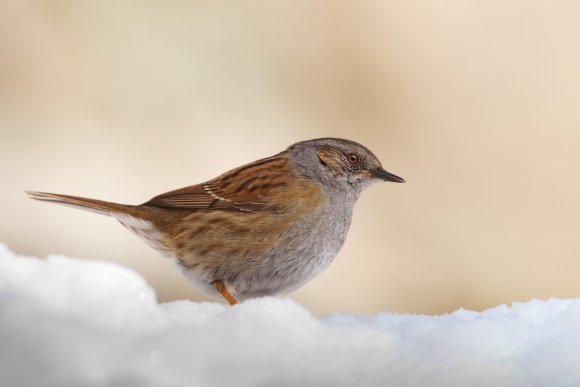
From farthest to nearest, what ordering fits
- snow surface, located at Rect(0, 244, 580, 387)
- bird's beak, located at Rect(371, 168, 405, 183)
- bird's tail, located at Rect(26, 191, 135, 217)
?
bird's beak, located at Rect(371, 168, 405, 183) < bird's tail, located at Rect(26, 191, 135, 217) < snow surface, located at Rect(0, 244, 580, 387)

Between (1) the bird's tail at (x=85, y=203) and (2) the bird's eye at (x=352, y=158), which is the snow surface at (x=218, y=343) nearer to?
(1) the bird's tail at (x=85, y=203)

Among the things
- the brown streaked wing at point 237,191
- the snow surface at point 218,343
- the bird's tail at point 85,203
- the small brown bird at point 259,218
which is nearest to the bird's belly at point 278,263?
the small brown bird at point 259,218

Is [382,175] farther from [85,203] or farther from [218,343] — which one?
[218,343]

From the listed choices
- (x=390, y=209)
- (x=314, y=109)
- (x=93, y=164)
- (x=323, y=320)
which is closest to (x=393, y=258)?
(x=390, y=209)

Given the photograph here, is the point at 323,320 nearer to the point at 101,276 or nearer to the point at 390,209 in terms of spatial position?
the point at 101,276

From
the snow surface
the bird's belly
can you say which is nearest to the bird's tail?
the bird's belly

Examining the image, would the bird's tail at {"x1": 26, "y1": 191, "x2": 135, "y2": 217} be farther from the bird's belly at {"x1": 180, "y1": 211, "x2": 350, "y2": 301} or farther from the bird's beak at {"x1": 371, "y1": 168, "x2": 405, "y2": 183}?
the bird's beak at {"x1": 371, "y1": 168, "x2": 405, "y2": 183}

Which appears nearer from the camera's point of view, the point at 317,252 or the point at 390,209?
the point at 317,252
